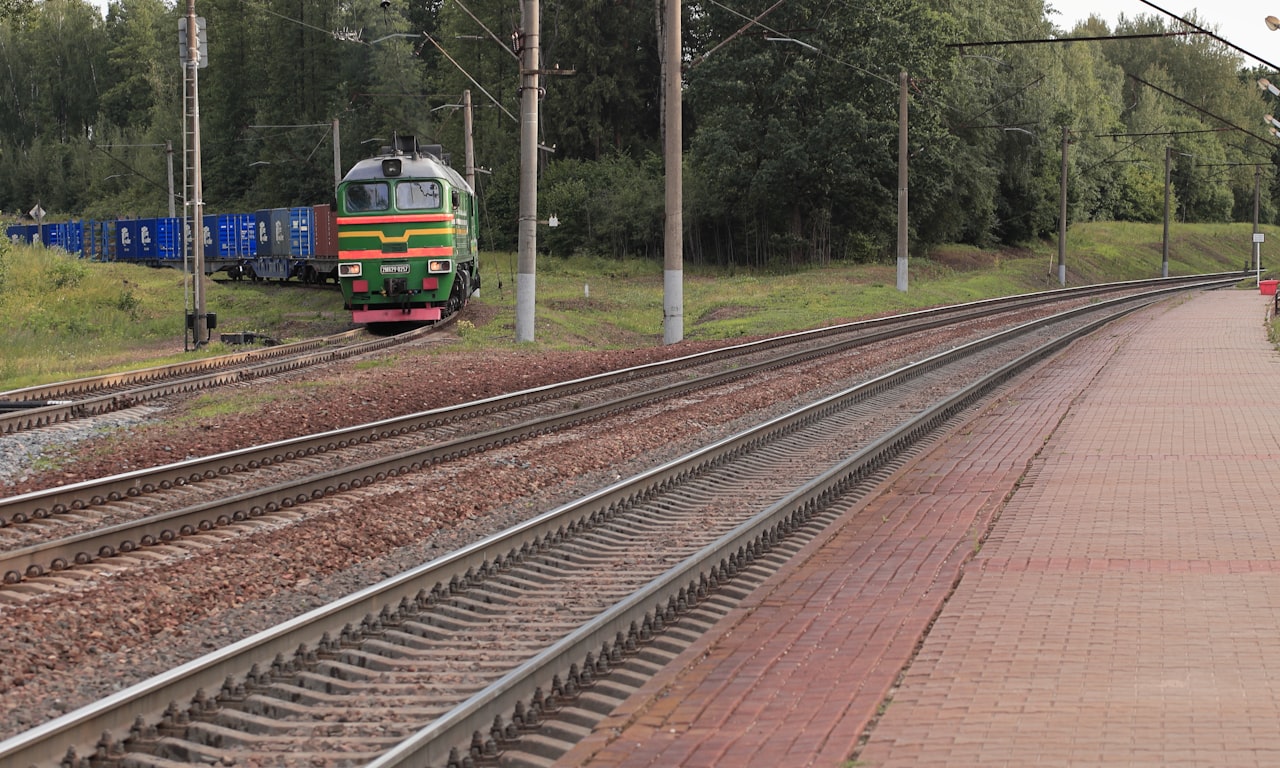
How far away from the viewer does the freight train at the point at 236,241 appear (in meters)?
45.4

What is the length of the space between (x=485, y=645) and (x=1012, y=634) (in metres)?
2.64

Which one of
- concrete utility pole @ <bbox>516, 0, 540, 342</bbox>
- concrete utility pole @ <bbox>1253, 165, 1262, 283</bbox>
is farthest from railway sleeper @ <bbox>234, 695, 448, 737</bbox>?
concrete utility pole @ <bbox>1253, 165, 1262, 283</bbox>

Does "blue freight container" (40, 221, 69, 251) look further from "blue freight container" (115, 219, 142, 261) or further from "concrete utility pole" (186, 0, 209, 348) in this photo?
"concrete utility pole" (186, 0, 209, 348)

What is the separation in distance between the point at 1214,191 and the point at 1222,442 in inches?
3857

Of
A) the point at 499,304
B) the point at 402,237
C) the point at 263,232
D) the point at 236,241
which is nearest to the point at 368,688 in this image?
the point at 402,237

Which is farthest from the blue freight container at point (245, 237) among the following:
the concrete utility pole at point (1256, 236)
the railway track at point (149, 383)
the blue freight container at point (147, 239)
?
the concrete utility pole at point (1256, 236)

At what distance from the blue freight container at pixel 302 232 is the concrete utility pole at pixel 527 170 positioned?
2070 centimetres

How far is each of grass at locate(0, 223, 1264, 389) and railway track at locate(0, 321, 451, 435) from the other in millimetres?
1837

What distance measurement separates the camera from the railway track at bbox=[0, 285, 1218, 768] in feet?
17.3

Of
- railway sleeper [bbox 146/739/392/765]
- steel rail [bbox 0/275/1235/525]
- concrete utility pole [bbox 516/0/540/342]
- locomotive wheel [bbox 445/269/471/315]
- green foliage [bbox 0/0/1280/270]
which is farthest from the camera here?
green foliage [bbox 0/0/1280/270]

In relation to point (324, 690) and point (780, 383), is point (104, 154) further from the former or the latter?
point (324, 690)

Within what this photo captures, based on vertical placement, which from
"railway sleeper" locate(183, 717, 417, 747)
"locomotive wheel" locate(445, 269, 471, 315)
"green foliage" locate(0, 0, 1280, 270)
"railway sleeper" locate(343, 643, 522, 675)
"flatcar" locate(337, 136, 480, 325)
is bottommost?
"railway sleeper" locate(343, 643, 522, 675)

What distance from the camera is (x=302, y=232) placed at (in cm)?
4609

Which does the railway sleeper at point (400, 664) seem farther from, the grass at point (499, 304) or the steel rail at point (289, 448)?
the grass at point (499, 304)
